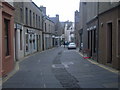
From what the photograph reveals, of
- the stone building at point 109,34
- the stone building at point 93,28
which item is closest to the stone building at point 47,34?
the stone building at point 93,28

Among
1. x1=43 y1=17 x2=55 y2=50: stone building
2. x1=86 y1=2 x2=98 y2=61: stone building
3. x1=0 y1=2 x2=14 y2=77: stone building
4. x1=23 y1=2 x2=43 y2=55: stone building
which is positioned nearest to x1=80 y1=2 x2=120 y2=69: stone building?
x1=86 y1=2 x2=98 y2=61: stone building

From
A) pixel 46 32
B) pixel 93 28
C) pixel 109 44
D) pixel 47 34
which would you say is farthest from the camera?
pixel 47 34

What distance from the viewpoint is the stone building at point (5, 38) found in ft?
40.4

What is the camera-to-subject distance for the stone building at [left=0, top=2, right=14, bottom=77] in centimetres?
1231

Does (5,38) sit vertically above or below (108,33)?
below

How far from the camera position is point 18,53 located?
2353 centimetres

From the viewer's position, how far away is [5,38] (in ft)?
46.1

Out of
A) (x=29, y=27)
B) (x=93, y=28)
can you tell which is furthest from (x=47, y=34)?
(x=93, y=28)

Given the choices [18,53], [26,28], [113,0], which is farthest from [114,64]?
[26,28]

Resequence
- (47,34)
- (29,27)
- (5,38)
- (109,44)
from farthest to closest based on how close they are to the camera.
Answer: (47,34) < (29,27) < (109,44) < (5,38)

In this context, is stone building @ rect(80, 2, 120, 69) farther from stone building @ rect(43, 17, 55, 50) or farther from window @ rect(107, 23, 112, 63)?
stone building @ rect(43, 17, 55, 50)

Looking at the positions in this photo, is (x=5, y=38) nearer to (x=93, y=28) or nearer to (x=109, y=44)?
(x=109, y=44)

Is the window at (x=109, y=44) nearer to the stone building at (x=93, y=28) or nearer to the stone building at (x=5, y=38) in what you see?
the stone building at (x=93, y=28)

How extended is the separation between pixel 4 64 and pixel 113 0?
808 cm
